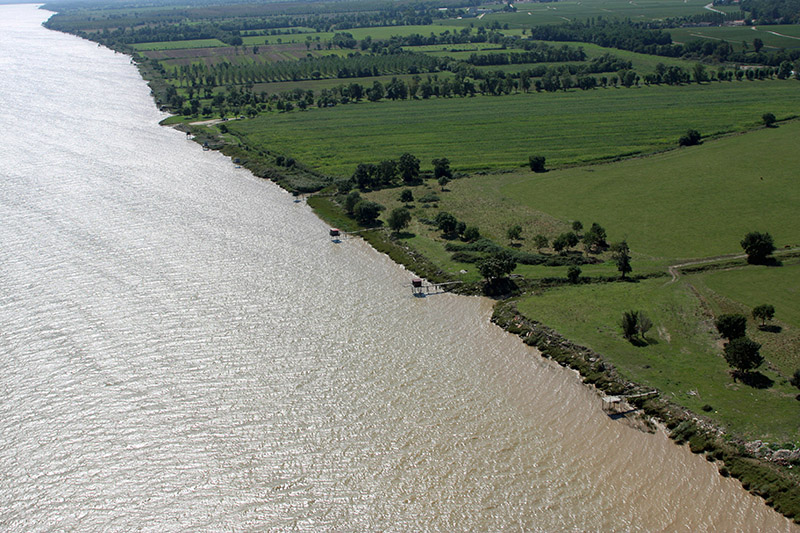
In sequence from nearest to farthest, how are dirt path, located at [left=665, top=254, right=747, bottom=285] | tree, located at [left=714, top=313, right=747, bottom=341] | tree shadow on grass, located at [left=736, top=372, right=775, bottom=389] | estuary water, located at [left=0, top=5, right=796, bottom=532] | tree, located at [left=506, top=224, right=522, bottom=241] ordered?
estuary water, located at [left=0, top=5, right=796, bottom=532], tree shadow on grass, located at [left=736, top=372, right=775, bottom=389], tree, located at [left=714, top=313, right=747, bottom=341], dirt path, located at [left=665, top=254, right=747, bottom=285], tree, located at [left=506, top=224, right=522, bottom=241]

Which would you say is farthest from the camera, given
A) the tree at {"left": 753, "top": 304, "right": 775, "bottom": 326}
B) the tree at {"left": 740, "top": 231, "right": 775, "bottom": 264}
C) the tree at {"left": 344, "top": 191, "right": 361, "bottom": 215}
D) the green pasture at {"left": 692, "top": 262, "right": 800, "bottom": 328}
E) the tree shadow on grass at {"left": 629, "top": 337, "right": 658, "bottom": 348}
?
the tree at {"left": 344, "top": 191, "right": 361, "bottom": 215}

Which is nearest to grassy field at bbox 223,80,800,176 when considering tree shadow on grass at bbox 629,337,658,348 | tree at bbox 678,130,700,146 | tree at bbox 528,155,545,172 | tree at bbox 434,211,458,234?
tree at bbox 678,130,700,146

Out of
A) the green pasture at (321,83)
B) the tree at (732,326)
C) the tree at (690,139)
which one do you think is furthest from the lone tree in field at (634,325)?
the green pasture at (321,83)

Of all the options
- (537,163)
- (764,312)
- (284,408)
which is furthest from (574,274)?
(537,163)

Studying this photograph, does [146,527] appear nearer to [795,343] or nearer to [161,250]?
[161,250]

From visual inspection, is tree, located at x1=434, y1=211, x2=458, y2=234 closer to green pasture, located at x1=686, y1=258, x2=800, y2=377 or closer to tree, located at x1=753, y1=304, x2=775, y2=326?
green pasture, located at x1=686, y1=258, x2=800, y2=377

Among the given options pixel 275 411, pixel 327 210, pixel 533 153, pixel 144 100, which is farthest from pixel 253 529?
pixel 144 100
